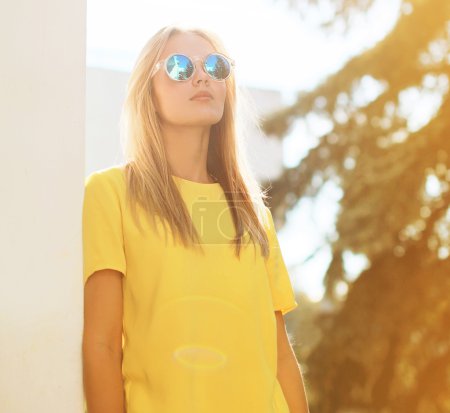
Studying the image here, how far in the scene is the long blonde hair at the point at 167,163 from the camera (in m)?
1.64

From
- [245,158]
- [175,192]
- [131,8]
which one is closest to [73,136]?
[175,192]

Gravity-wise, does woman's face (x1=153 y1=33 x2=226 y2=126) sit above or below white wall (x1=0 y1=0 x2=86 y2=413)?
above

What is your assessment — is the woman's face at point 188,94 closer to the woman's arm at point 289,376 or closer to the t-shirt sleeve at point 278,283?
the t-shirt sleeve at point 278,283

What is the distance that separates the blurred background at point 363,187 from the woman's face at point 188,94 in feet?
12.6

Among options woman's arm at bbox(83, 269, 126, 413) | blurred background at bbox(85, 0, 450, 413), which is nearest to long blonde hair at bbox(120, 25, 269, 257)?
woman's arm at bbox(83, 269, 126, 413)

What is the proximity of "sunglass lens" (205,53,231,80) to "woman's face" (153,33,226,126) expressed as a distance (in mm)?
15

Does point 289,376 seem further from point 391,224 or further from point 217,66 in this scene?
point 391,224

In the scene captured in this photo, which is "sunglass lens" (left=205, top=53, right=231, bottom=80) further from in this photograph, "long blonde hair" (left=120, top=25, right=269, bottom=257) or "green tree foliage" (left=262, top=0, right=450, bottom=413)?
"green tree foliage" (left=262, top=0, right=450, bottom=413)

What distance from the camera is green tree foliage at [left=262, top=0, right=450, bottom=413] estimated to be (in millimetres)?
6301

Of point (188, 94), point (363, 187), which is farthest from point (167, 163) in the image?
point (363, 187)

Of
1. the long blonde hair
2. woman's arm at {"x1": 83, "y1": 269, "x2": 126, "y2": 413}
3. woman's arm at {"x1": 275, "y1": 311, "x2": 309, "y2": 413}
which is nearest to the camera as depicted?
woman's arm at {"x1": 83, "y1": 269, "x2": 126, "y2": 413}

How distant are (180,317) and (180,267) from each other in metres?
0.10

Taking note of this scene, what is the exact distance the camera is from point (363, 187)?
669cm

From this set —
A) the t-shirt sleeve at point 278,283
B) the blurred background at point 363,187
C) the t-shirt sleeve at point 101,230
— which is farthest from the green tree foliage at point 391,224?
the t-shirt sleeve at point 101,230
